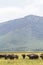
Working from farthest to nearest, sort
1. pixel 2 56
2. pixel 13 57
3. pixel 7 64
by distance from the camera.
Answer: pixel 2 56 < pixel 13 57 < pixel 7 64

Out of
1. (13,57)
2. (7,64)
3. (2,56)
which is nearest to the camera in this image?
(7,64)

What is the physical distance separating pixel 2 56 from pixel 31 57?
7.09 meters

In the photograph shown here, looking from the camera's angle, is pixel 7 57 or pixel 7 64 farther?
pixel 7 57

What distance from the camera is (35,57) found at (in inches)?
1706

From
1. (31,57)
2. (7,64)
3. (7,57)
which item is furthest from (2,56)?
(7,64)

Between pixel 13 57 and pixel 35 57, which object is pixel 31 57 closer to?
pixel 35 57

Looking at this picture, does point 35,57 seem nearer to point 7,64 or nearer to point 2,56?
point 2,56

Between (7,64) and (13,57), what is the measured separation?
12.3 metres

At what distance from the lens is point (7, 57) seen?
44.2m

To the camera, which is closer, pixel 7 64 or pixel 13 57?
pixel 7 64

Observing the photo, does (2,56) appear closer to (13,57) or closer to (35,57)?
(13,57)

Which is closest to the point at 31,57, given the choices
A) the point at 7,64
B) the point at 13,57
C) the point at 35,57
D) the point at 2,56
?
the point at 35,57

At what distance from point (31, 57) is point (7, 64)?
13.0m

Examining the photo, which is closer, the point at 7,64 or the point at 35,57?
the point at 7,64
